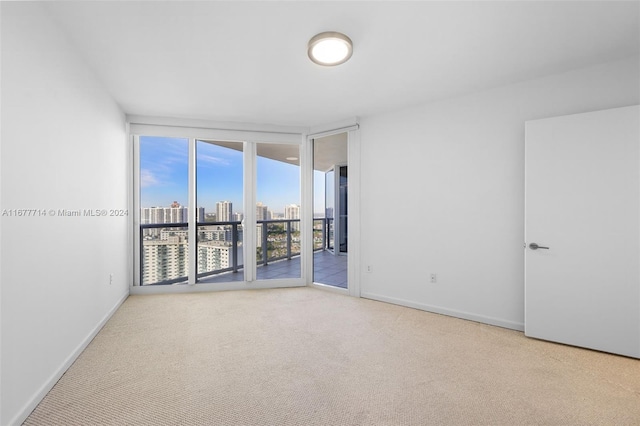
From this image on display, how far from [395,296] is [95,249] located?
10.8ft

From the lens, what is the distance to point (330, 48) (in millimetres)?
2250

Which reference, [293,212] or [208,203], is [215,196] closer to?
[208,203]

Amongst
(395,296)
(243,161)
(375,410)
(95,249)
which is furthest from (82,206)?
(395,296)

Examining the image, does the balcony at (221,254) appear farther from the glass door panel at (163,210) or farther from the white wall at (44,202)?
the white wall at (44,202)

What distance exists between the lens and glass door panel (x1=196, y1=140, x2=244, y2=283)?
428 centimetres

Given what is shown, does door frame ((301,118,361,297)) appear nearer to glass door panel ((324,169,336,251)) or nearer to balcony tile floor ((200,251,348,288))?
balcony tile floor ((200,251,348,288))

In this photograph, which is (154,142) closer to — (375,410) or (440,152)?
(440,152)

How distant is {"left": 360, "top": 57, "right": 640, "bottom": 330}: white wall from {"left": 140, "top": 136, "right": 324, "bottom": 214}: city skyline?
140 centimetres

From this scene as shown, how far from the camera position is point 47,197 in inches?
74.4

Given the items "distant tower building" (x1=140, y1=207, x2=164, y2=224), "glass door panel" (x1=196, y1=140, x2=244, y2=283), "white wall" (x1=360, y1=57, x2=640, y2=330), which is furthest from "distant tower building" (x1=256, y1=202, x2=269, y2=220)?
"white wall" (x1=360, y1=57, x2=640, y2=330)

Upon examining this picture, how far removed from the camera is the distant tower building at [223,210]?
4.41m

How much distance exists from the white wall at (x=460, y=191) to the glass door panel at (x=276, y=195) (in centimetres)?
119

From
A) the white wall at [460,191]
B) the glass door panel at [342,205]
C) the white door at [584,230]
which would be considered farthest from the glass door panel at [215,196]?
the white door at [584,230]

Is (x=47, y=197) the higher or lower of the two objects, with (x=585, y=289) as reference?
higher
